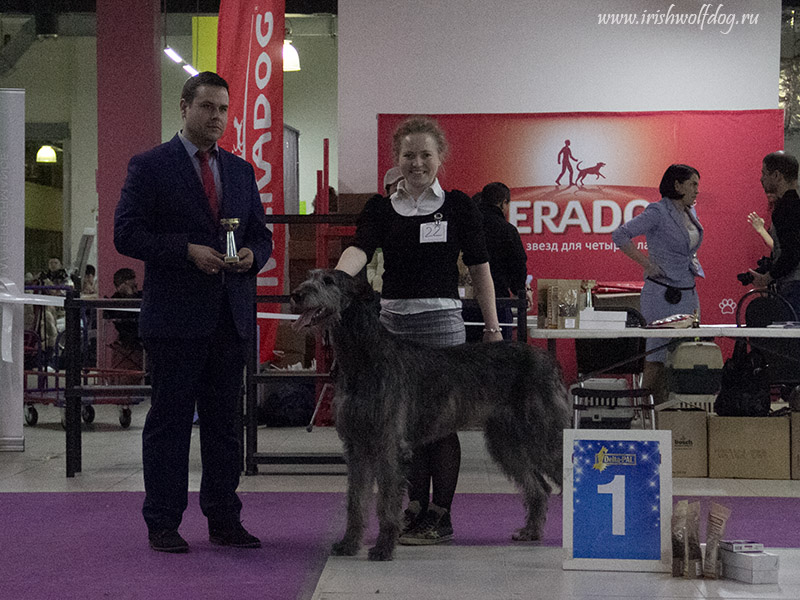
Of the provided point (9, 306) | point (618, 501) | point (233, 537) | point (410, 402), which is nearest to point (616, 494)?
point (618, 501)

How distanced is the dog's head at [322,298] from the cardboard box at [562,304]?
6.40 ft

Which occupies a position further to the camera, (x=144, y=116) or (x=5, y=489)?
(x=144, y=116)

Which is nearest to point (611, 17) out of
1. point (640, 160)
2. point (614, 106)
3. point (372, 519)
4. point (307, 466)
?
point (614, 106)

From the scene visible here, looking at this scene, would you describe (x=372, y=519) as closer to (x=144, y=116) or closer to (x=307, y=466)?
(x=307, y=466)

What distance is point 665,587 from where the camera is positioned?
320 cm

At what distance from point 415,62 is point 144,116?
152 inches

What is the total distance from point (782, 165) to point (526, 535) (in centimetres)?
315

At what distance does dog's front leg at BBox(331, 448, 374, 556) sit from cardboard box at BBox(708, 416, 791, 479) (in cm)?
265

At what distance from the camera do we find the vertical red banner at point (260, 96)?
25.1ft

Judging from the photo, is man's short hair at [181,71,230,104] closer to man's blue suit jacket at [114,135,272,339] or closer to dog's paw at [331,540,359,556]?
man's blue suit jacket at [114,135,272,339]

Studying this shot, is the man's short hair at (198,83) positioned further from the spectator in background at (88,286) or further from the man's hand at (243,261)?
the spectator in background at (88,286)

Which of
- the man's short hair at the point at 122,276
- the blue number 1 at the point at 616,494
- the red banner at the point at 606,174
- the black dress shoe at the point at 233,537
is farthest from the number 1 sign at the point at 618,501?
the man's short hair at the point at 122,276

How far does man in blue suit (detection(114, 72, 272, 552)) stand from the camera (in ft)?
11.8

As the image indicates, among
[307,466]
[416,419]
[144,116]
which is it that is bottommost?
[307,466]
